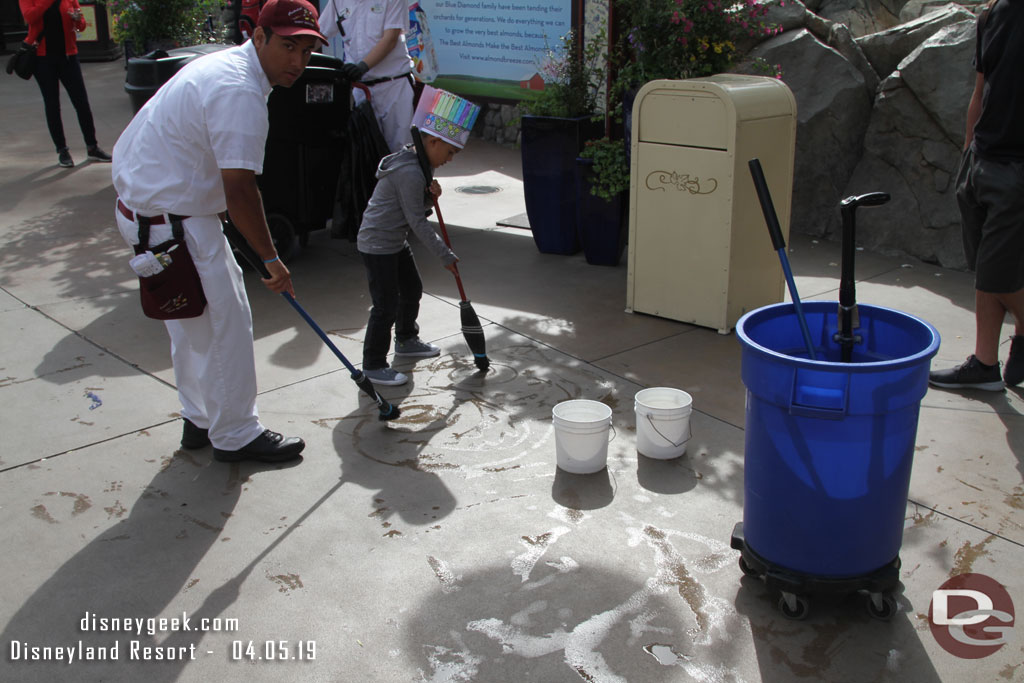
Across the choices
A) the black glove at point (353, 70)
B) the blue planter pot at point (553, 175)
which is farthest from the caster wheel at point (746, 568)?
the black glove at point (353, 70)

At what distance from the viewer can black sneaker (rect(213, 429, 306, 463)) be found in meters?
3.70

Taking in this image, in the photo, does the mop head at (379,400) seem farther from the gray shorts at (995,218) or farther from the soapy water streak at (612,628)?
the gray shorts at (995,218)

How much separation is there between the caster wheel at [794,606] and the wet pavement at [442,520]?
0.11 ft

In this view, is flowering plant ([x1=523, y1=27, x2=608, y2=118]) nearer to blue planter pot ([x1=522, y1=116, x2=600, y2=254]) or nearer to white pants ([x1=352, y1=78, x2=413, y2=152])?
blue planter pot ([x1=522, y1=116, x2=600, y2=254])

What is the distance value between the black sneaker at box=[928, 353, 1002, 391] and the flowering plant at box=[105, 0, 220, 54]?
8.34m

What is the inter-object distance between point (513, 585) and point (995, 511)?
176 centimetres

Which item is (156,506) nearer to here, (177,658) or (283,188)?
(177,658)

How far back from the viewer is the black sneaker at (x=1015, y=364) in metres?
4.27

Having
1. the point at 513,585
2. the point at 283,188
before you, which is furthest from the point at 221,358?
the point at 283,188

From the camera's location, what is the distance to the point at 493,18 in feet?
32.0

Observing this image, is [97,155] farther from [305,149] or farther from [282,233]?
[305,149]

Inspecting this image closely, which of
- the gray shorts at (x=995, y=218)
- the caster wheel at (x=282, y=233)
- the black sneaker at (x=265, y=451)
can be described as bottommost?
the black sneaker at (x=265, y=451)

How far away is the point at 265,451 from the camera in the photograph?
12.1 ft

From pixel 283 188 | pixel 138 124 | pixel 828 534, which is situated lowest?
pixel 828 534
